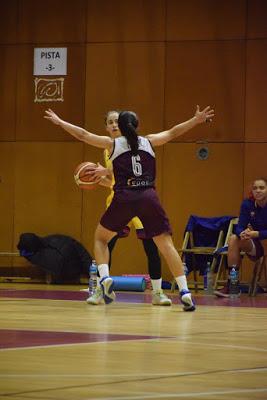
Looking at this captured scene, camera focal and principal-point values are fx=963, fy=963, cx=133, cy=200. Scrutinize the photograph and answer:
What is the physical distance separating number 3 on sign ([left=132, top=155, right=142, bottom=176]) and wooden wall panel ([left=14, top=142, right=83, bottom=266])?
555cm

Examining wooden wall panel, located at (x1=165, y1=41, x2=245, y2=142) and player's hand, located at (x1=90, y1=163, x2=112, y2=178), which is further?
wooden wall panel, located at (x1=165, y1=41, x2=245, y2=142)

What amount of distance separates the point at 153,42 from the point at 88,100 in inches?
47.1

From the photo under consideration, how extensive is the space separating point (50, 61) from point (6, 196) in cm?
200

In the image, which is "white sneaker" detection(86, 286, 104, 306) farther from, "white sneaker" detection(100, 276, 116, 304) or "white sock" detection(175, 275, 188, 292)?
"white sock" detection(175, 275, 188, 292)

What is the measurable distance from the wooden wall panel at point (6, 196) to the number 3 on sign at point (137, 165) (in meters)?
6.01

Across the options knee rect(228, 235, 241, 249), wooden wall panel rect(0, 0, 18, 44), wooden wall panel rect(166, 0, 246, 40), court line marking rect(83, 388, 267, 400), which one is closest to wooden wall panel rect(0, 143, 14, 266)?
wooden wall panel rect(0, 0, 18, 44)

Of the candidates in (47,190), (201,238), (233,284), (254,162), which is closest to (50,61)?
(47,190)

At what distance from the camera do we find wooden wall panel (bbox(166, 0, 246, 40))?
12797 millimetres

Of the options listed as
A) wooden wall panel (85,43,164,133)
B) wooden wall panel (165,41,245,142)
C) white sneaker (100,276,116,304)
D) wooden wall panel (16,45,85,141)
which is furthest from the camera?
wooden wall panel (16,45,85,141)

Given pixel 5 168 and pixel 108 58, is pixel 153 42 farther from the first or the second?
pixel 5 168

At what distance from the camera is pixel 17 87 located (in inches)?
536

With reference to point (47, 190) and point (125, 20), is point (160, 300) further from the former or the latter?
point (125, 20)

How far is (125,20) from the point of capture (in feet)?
43.5

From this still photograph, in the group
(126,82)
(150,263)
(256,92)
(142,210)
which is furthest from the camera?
(126,82)
